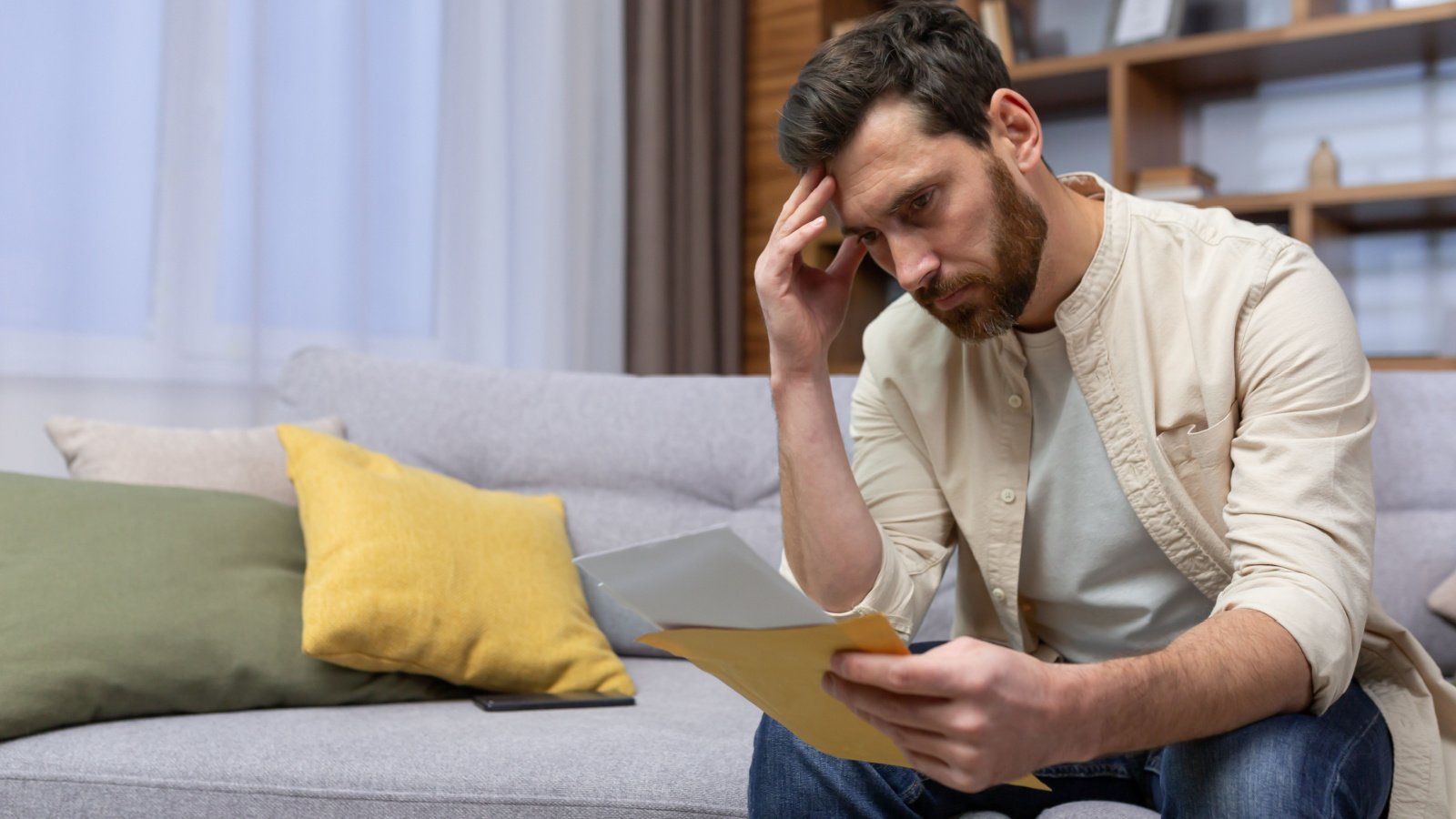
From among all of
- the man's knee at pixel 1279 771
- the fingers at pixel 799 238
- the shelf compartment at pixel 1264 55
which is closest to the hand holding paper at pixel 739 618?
the man's knee at pixel 1279 771

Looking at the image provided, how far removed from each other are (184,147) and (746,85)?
63.8 inches

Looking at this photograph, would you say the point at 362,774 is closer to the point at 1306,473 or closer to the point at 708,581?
the point at 708,581

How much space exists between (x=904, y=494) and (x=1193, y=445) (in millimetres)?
300

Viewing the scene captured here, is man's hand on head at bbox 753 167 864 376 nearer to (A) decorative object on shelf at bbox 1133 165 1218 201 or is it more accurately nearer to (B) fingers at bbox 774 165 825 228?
(B) fingers at bbox 774 165 825 228

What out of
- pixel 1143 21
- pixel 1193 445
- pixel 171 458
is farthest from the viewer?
pixel 1143 21

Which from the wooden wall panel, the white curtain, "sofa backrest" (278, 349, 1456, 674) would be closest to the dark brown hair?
"sofa backrest" (278, 349, 1456, 674)

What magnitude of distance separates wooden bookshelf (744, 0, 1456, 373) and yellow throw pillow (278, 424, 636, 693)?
64.8 inches

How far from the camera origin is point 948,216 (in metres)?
1.16

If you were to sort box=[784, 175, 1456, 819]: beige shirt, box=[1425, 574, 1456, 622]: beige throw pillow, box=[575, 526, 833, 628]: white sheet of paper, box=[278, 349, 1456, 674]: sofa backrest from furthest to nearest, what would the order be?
box=[278, 349, 1456, 674]: sofa backrest → box=[1425, 574, 1456, 622]: beige throw pillow → box=[784, 175, 1456, 819]: beige shirt → box=[575, 526, 833, 628]: white sheet of paper

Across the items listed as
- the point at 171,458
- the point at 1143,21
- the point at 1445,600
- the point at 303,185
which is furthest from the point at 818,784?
the point at 1143,21

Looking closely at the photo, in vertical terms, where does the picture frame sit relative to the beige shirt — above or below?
above

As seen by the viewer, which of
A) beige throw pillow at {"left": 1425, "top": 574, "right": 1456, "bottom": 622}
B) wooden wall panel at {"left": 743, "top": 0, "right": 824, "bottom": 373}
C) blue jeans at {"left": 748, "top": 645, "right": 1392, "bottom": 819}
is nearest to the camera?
blue jeans at {"left": 748, "top": 645, "right": 1392, "bottom": 819}

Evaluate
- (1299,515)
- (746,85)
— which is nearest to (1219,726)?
(1299,515)

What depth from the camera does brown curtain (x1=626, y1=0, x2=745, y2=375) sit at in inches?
121
